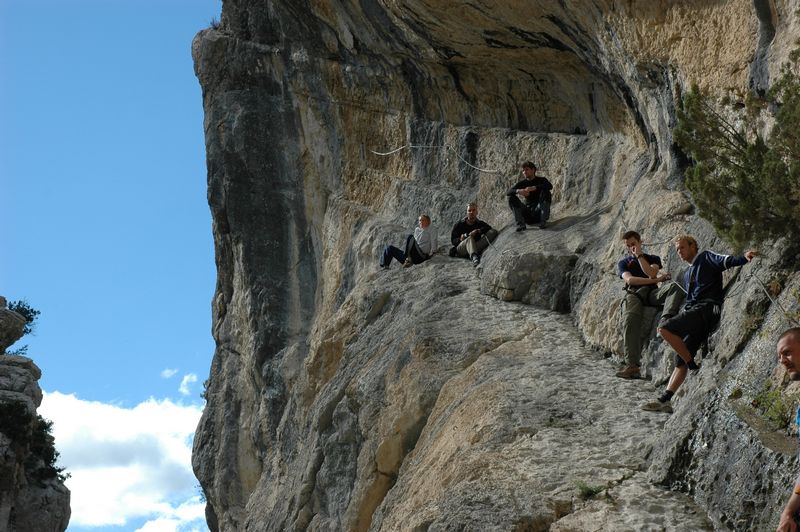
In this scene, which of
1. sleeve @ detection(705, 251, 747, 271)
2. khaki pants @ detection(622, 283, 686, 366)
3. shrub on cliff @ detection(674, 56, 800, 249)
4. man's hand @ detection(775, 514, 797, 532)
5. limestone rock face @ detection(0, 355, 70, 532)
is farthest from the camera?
limestone rock face @ detection(0, 355, 70, 532)

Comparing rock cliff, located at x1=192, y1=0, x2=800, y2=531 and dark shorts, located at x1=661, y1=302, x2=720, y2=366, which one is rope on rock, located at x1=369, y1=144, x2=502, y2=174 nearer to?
rock cliff, located at x1=192, y1=0, x2=800, y2=531

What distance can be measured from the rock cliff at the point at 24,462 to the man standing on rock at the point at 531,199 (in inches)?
832

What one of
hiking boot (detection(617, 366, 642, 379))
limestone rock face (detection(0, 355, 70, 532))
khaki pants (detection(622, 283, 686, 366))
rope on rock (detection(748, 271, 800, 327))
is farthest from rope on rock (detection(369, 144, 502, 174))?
limestone rock face (detection(0, 355, 70, 532))

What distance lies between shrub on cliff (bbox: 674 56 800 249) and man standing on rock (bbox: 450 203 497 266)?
6732 mm

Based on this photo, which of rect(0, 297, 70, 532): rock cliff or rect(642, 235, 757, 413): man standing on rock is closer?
rect(642, 235, 757, 413): man standing on rock

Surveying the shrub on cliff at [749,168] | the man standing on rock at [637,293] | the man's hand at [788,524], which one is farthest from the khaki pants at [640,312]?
the man's hand at [788,524]

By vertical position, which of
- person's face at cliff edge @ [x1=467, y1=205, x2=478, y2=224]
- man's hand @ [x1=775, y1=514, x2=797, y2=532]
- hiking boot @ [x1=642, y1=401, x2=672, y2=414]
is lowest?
man's hand @ [x1=775, y1=514, x2=797, y2=532]

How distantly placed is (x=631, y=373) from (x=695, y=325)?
152cm

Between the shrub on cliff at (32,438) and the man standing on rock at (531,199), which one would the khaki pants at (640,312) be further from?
the shrub on cliff at (32,438)

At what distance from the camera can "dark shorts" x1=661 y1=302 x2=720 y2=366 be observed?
1170cm

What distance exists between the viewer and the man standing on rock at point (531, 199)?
18266mm

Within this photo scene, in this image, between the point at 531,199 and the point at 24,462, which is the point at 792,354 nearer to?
the point at 531,199

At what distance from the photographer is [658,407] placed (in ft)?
38.8

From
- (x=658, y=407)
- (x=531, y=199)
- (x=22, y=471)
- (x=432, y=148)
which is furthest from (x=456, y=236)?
(x=22, y=471)
